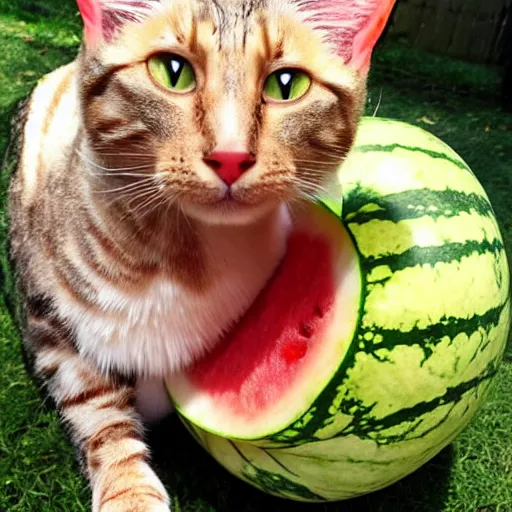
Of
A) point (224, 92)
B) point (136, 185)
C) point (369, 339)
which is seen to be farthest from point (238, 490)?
point (224, 92)

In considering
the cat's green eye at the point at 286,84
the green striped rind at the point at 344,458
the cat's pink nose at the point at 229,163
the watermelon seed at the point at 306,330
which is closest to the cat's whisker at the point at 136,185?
the cat's pink nose at the point at 229,163

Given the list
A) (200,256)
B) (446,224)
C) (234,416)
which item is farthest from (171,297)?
(446,224)

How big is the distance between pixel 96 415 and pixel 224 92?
2.38 feet

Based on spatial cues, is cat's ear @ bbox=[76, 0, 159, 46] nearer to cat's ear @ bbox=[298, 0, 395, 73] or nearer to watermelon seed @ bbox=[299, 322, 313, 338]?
cat's ear @ bbox=[298, 0, 395, 73]

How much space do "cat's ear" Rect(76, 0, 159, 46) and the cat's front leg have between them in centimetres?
60

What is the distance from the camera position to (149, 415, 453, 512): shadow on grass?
126 cm

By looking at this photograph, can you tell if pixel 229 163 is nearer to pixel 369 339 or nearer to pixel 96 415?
pixel 369 339

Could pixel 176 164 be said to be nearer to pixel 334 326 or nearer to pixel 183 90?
pixel 183 90

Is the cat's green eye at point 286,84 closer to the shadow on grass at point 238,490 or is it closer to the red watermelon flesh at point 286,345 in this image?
the red watermelon flesh at point 286,345

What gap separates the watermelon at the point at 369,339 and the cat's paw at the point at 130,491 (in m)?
0.12

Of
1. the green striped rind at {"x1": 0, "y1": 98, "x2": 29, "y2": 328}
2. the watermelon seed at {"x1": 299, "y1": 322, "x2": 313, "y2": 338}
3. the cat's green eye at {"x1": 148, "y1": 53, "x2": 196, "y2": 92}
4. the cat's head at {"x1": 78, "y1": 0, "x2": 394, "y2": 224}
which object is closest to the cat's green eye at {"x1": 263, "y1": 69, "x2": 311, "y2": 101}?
the cat's head at {"x1": 78, "y1": 0, "x2": 394, "y2": 224}

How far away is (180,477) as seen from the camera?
1.31 m

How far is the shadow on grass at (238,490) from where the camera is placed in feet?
4.15

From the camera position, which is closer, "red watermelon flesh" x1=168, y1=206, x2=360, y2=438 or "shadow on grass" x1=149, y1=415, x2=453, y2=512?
"red watermelon flesh" x1=168, y1=206, x2=360, y2=438
